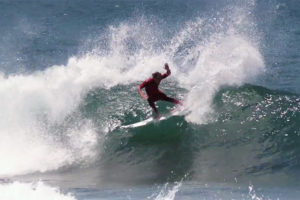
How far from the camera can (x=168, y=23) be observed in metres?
40.3

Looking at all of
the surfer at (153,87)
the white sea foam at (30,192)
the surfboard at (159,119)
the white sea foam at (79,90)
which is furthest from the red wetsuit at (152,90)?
the white sea foam at (30,192)

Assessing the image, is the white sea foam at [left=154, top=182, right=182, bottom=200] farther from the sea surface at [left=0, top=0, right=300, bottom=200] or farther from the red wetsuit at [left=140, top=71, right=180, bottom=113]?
the red wetsuit at [left=140, top=71, right=180, bottom=113]

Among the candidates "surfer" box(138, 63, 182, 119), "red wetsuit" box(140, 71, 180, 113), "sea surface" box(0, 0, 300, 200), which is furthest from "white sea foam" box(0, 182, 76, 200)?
"red wetsuit" box(140, 71, 180, 113)

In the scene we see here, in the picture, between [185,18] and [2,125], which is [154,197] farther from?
[185,18]

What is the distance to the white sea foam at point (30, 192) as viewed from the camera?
38.5ft

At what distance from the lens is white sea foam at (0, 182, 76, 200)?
38.5 feet

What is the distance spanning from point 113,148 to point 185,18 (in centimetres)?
2846

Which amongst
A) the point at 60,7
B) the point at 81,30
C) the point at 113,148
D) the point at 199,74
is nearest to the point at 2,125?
the point at 113,148

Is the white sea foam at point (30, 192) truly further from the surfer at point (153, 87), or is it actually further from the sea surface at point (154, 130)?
the surfer at point (153, 87)

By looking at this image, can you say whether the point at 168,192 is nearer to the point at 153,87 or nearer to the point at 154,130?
the point at 154,130

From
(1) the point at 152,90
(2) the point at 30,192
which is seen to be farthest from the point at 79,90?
(2) the point at 30,192

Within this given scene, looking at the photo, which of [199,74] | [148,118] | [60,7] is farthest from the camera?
[60,7]

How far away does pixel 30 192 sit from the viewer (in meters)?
12.0

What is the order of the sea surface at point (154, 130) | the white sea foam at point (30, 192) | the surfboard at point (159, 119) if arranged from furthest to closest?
1. the surfboard at point (159, 119)
2. the sea surface at point (154, 130)
3. the white sea foam at point (30, 192)
